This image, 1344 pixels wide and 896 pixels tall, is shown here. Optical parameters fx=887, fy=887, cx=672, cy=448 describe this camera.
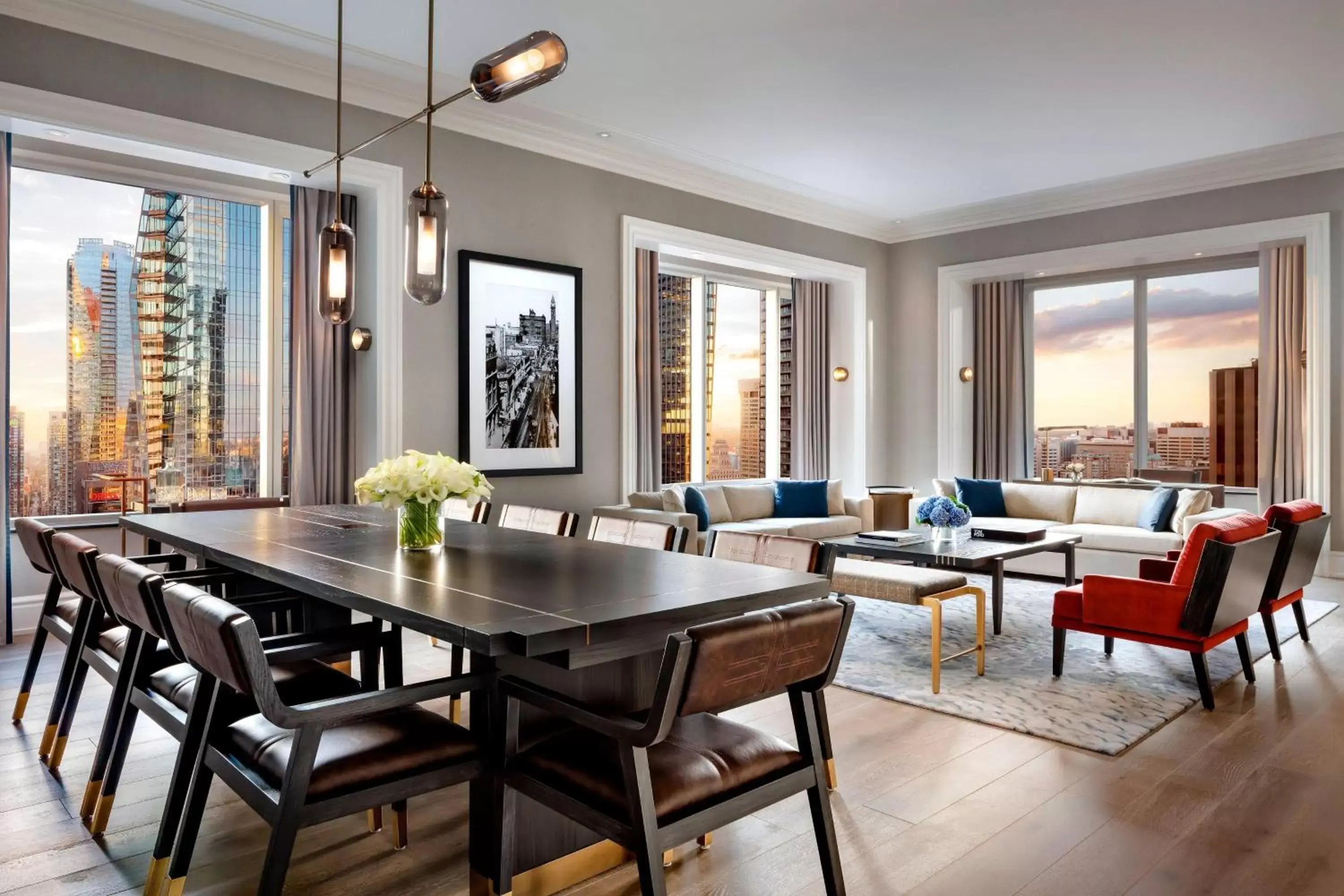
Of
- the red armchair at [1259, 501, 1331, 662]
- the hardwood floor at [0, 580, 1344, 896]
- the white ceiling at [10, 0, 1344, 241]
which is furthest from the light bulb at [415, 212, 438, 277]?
the red armchair at [1259, 501, 1331, 662]

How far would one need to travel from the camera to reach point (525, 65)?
2.13 meters

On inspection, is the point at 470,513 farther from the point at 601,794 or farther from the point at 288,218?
the point at 288,218

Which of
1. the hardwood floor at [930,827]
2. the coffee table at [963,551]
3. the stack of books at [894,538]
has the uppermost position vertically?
the stack of books at [894,538]

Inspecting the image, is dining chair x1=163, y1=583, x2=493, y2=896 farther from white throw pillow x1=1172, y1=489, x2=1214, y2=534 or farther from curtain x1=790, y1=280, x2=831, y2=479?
curtain x1=790, y1=280, x2=831, y2=479

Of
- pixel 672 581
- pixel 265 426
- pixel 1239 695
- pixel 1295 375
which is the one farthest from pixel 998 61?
pixel 265 426

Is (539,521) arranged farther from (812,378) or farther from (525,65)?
(812,378)

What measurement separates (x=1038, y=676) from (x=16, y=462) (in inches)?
225

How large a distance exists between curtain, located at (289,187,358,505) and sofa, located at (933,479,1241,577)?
4.64 m

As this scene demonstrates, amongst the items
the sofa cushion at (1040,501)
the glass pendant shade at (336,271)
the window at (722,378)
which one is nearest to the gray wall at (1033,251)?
the sofa cushion at (1040,501)

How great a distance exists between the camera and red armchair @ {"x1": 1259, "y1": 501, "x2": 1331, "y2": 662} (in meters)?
4.22

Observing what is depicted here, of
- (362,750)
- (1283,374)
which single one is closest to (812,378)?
(1283,374)

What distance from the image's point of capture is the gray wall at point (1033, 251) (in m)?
6.36

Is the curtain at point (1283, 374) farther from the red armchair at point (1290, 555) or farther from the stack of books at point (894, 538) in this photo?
the stack of books at point (894, 538)

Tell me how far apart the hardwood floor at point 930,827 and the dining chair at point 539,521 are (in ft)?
3.47
